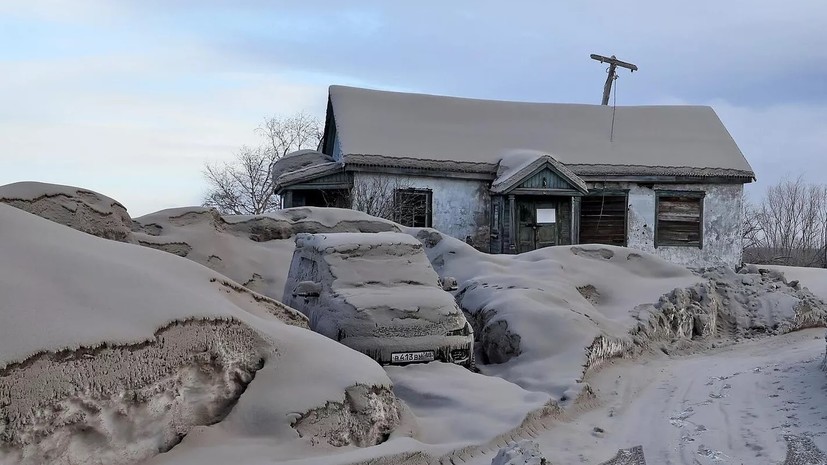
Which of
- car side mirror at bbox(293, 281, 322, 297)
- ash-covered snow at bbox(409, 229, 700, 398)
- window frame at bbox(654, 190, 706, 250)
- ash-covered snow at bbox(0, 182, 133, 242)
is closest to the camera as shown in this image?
car side mirror at bbox(293, 281, 322, 297)

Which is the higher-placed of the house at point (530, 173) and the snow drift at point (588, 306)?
the house at point (530, 173)

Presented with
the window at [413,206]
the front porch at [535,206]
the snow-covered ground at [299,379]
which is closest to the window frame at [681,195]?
the front porch at [535,206]

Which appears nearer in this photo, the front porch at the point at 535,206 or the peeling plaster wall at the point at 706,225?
the front porch at the point at 535,206

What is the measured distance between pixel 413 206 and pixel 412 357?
13960 mm

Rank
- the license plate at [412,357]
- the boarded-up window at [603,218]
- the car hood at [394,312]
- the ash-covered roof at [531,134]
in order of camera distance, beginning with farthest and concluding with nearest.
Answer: the boarded-up window at [603,218]
the ash-covered roof at [531,134]
the car hood at [394,312]
the license plate at [412,357]

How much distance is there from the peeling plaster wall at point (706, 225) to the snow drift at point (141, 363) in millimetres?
19059

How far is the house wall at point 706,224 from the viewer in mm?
23812

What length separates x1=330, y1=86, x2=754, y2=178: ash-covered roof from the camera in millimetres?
22828

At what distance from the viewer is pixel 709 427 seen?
277 inches

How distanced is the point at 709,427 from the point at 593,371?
2.77m

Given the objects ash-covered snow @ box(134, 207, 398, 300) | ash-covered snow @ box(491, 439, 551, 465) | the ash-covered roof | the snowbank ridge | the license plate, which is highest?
the ash-covered roof

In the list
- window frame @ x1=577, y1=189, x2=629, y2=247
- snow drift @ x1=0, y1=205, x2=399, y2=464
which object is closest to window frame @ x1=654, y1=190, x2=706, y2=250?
window frame @ x1=577, y1=189, x2=629, y2=247

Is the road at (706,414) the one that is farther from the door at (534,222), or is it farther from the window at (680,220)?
the window at (680,220)

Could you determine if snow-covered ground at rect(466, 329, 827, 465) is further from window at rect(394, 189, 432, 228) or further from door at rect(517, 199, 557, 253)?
door at rect(517, 199, 557, 253)
